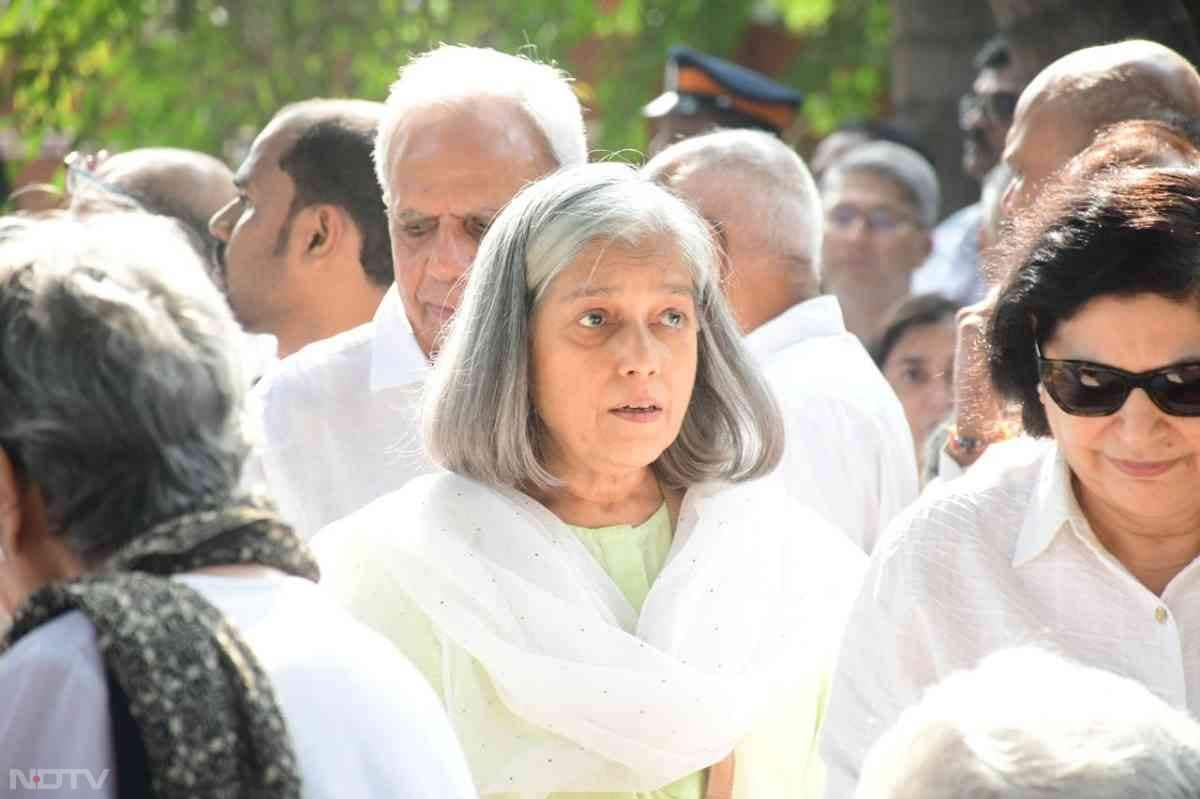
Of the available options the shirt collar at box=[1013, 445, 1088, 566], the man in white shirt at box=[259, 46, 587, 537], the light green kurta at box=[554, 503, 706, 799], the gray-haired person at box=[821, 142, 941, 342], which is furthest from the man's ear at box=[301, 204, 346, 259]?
the gray-haired person at box=[821, 142, 941, 342]

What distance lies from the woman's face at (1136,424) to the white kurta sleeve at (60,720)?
1930 mm

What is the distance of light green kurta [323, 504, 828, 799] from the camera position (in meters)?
4.03

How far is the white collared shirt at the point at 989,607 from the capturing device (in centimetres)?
371

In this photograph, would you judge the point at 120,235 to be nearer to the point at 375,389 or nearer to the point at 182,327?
the point at 182,327

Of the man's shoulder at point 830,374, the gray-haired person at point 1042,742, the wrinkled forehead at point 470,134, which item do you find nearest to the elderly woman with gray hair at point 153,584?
the gray-haired person at point 1042,742

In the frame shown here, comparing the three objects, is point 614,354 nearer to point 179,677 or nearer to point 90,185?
point 179,677

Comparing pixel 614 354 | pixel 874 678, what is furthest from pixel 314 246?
pixel 874 678

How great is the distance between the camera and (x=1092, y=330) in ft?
12.2

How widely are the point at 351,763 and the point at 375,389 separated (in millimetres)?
2617

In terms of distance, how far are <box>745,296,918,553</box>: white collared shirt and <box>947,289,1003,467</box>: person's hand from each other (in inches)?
14.3

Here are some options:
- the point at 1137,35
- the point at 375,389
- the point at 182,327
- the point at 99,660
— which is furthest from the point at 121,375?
the point at 1137,35

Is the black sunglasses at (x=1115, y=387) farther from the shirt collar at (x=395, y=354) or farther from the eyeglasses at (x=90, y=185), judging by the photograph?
the eyeglasses at (x=90, y=185)

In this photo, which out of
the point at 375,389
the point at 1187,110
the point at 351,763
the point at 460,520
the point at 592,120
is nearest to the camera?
the point at 351,763

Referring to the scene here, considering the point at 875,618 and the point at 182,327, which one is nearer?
the point at 182,327
